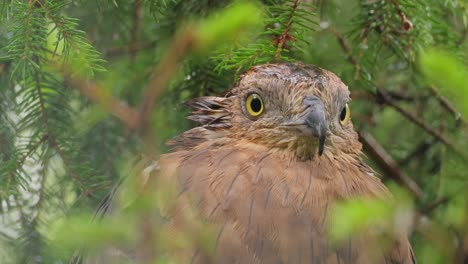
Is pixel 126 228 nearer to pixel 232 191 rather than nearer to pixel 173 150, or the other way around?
pixel 232 191

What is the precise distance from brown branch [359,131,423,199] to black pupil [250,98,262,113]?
0.97 meters

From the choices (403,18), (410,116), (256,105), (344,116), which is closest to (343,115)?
(344,116)

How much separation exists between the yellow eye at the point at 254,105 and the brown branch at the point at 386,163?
0.97 meters

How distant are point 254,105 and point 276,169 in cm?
40

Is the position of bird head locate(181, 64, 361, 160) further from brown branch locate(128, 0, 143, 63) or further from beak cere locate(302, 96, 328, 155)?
brown branch locate(128, 0, 143, 63)

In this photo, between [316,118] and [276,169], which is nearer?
[316,118]

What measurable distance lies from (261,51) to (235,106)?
1.33 ft

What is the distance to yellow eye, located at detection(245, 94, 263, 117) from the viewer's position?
329 centimetres

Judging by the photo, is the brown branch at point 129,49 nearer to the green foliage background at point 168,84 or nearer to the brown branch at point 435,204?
the green foliage background at point 168,84

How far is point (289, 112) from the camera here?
3145 millimetres

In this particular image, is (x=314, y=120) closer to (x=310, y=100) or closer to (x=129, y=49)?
(x=310, y=100)

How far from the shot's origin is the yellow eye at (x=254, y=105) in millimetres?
3295

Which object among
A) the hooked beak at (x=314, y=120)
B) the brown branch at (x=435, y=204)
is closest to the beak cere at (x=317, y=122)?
the hooked beak at (x=314, y=120)

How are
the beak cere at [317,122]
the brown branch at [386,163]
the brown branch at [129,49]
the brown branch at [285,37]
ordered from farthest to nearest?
1. the brown branch at [129,49]
2. the brown branch at [386,163]
3. the brown branch at [285,37]
4. the beak cere at [317,122]
